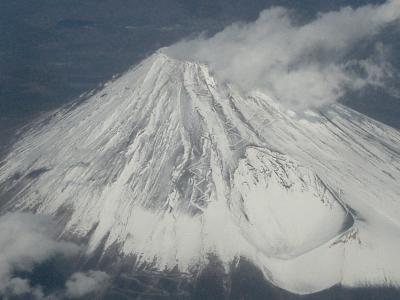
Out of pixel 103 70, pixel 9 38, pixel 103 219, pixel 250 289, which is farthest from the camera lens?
pixel 9 38

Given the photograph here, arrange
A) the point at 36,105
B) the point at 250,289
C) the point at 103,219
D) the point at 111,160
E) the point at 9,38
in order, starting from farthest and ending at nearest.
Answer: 1. the point at 9,38
2. the point at 36,105
3. the point at 111,160
4. the point at 103,219
5. the point at 250,289

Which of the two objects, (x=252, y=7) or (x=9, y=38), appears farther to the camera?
(x=252, y=7)

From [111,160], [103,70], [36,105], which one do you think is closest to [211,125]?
[111,160]

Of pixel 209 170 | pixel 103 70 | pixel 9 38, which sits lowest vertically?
pixel 209 170

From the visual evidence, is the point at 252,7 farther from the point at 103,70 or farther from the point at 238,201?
the point at 238,201

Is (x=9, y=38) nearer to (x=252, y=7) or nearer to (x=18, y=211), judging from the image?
(x=252, y=7)

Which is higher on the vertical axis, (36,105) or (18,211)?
(36,105)

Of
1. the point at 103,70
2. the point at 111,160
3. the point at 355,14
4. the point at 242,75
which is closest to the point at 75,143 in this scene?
the point at 111,160
